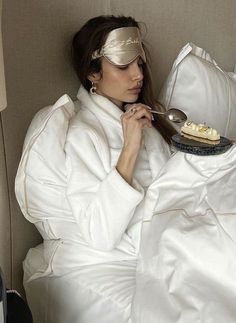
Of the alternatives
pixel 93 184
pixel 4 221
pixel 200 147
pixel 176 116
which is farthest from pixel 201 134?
pixel 4 221

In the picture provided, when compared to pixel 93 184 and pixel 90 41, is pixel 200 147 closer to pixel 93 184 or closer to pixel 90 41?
pixel 93 184

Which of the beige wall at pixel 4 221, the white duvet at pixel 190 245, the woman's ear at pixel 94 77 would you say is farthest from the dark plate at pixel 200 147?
the beige wall at pixel 4 221

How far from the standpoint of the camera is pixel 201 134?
146cm

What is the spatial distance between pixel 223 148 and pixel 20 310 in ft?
2.09

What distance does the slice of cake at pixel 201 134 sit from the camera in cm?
144

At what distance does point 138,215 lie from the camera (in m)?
1.50

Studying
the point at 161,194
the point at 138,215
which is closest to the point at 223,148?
the point at 161,194

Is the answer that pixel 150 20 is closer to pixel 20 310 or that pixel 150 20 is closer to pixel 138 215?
pixel 138 215

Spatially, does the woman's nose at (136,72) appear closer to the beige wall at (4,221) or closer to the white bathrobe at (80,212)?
the white bathrobe at (80,212)

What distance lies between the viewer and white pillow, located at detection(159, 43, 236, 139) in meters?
1.87

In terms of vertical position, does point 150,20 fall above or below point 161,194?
above

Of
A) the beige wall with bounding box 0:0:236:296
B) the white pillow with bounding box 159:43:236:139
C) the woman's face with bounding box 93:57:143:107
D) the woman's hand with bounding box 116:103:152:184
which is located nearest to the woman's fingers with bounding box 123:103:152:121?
the woman's hand with bounding box 116:103:152:184

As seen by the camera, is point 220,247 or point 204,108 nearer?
point 220,247

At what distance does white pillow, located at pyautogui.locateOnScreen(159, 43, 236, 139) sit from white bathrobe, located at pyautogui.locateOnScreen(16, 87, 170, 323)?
377 mm
